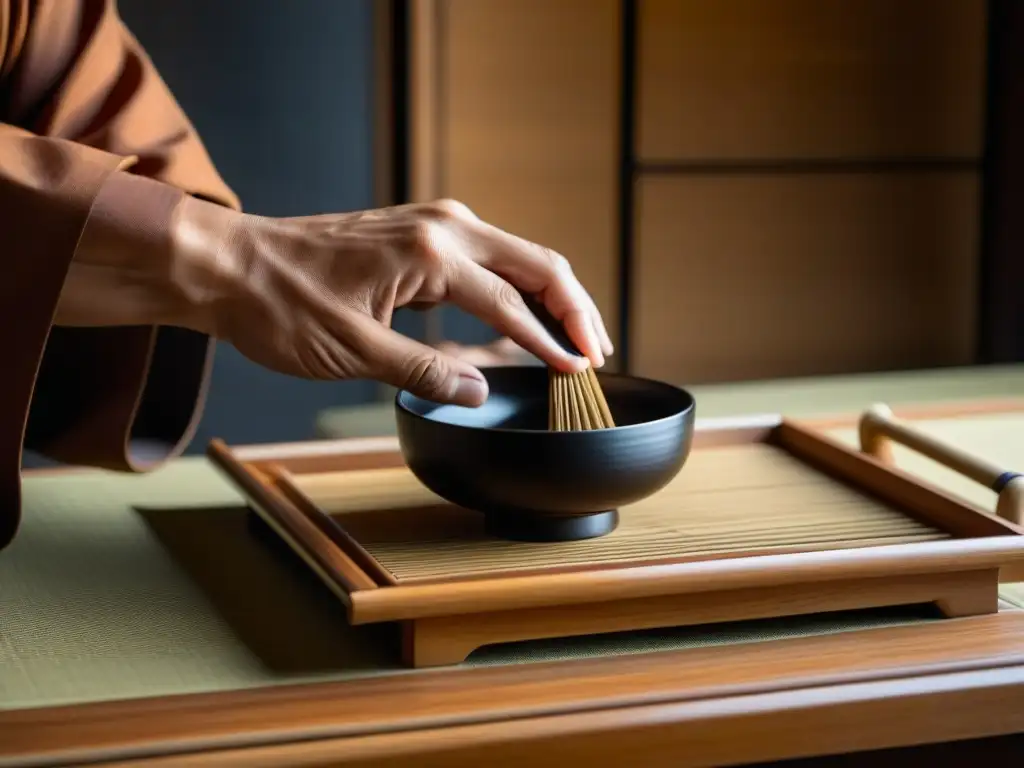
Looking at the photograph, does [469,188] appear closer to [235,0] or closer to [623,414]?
[235,0]

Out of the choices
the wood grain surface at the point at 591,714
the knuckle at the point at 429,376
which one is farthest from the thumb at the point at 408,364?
the wood grain surface at the point at 591,714

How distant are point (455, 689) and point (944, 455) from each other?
0.55 m

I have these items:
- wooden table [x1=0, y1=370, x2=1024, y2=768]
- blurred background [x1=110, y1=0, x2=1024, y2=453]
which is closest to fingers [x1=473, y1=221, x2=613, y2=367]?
wooden table [x1=0, y1=370, x2=1024, y2=768]

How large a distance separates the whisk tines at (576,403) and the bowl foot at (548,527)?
7 cm


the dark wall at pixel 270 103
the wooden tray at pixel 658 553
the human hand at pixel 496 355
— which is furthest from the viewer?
the dark wall at pixel 270 103

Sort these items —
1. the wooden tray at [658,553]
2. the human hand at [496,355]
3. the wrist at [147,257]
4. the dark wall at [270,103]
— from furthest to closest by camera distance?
the dark wall at [270,103], the human hand at [496,355], the wrist at [147,257], the wooden tray at [658,553]

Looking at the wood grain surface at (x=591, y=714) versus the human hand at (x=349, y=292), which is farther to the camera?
the human hand at (x=349, y=292)

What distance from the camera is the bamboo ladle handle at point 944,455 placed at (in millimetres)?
1041

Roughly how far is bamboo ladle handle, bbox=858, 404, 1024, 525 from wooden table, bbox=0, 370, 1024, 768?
81 mm

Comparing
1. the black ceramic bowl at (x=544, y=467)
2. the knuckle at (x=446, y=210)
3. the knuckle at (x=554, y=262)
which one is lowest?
the black ceramic bowl at (x=544, y=467)

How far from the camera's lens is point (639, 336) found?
328cm

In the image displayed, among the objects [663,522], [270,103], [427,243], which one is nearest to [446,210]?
[427,243]

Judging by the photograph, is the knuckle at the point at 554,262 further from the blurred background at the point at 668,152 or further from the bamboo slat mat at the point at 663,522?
the blurred background at the point at 668,152

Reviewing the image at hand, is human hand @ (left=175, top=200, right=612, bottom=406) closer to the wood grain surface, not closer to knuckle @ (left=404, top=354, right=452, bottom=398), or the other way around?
knuckle @ (left=404, top=354, right=452, bottom=398)
